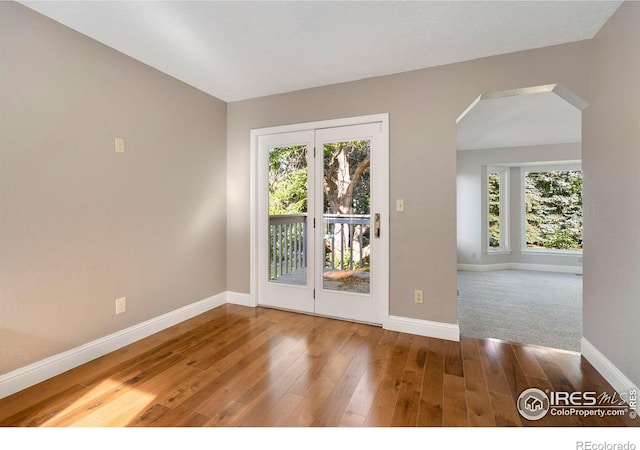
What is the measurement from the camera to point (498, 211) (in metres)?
6.35

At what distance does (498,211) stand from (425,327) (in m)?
4.74

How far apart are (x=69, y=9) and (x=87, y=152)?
3.06 feet

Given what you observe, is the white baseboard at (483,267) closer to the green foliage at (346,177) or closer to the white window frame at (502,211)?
the white window frame at (502,211)

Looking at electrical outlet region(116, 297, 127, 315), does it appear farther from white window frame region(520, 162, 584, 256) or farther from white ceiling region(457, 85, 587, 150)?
white window frame region(520, 162, 584, 256)

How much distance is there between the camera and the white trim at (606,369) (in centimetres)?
181

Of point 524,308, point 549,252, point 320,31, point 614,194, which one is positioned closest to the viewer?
point 614,194

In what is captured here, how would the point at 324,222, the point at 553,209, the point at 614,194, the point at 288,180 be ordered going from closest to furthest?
the point at 614,194, the point at 324,222, the point at 288,180, the point at 553,209

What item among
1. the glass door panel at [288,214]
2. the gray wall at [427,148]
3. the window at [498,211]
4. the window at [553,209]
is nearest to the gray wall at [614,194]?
the gray wall at [427,148]

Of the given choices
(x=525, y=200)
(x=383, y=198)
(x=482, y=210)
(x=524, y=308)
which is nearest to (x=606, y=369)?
(x=524, y=308)

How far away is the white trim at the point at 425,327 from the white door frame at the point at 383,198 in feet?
0.28

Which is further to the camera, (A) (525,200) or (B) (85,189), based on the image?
(A) (525,200)

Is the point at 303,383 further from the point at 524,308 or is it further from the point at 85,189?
the point at 524,308

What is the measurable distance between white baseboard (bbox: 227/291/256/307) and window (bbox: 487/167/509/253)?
520 centimetres

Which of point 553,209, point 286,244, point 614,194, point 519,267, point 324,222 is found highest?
point 553,209
